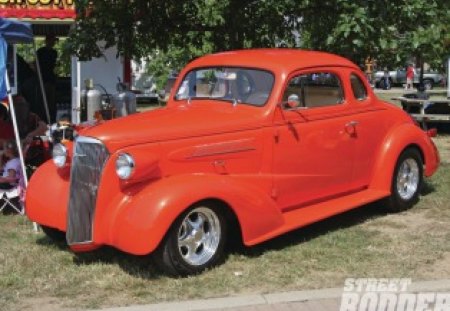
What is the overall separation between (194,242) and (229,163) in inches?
29.6

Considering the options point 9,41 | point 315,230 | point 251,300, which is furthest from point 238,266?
point 9,41

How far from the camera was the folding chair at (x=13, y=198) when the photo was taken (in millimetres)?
6996

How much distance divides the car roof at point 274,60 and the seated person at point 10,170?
2322 millimetres

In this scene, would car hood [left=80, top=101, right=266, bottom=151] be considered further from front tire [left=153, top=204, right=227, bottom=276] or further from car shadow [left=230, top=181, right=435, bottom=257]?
car shadow [left=230, top=181, right=435, bottom=257]

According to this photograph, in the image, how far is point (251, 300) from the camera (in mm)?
4461

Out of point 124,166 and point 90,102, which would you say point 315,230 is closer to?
point 124,166

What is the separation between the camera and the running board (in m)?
5.50

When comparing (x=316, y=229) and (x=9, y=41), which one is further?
(x=9, y=41)

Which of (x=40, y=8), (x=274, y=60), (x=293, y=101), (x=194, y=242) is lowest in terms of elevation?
(x=194, y=242)

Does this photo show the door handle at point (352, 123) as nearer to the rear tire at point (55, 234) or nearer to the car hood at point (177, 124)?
the car hood at point (177, 124)

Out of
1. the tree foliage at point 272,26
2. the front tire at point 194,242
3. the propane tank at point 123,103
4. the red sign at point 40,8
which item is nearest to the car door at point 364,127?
the tree foliage at point 272,26

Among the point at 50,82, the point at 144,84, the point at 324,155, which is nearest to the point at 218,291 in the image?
the point at 324,155

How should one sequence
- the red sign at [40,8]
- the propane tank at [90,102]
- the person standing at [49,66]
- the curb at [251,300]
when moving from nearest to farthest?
the curb at [251,300]
the propane tank at [90,102]
the person standing at [49,66]
the red sign at [40,8]

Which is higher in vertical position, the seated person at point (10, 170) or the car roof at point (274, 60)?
the car roof at point (274, 60)
